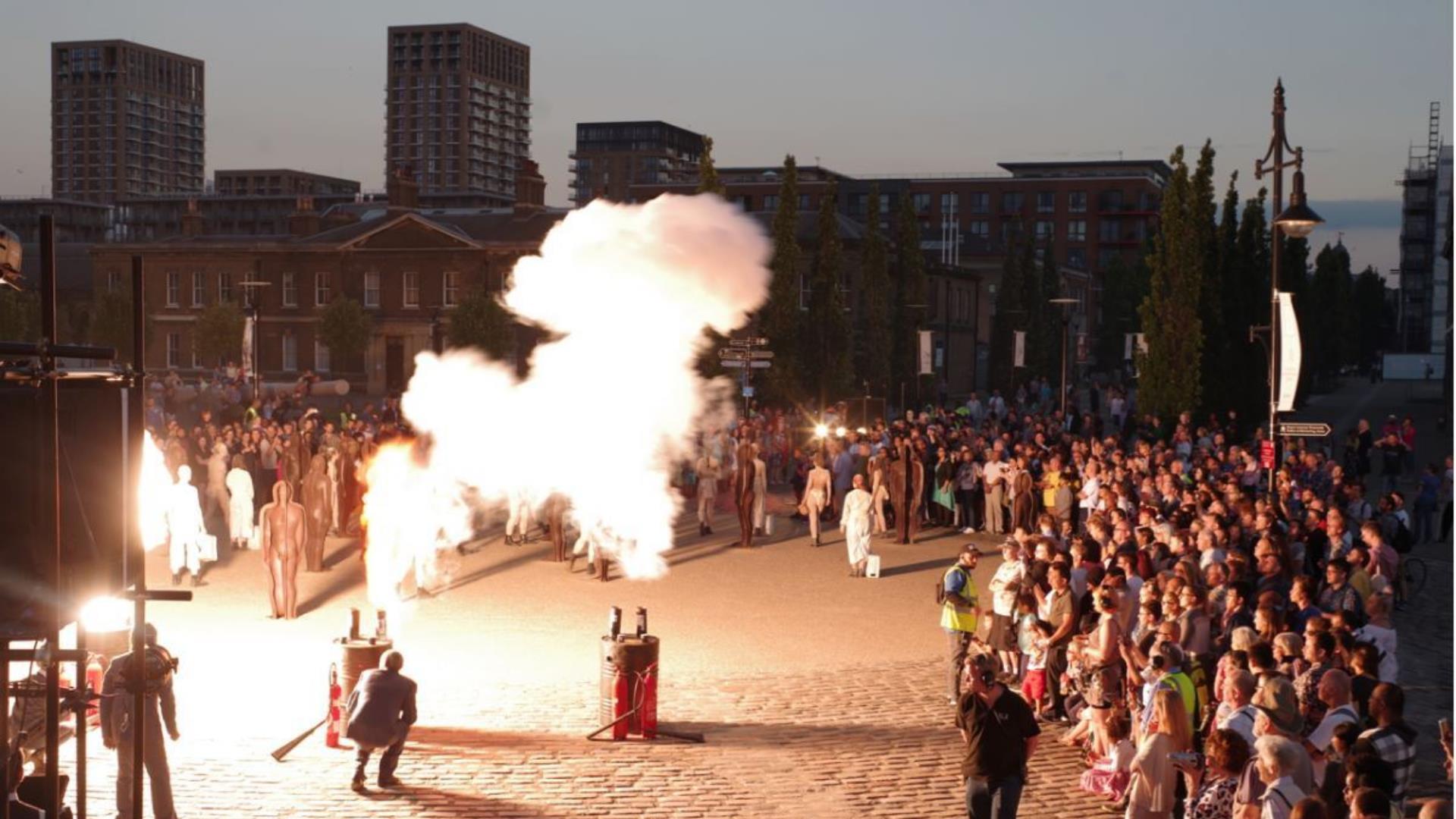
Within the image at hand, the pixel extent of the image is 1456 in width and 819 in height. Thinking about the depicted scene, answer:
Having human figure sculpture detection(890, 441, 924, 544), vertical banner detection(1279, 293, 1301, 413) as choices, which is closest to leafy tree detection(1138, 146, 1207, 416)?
human figure sculpture detection(890, 441, 924, 544)

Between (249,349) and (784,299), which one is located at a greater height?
(784,299)

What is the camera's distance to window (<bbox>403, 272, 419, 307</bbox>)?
230 ft

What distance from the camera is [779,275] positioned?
43.3 metres

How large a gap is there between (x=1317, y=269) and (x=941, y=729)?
229ft

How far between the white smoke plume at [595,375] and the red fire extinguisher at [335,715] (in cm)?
619

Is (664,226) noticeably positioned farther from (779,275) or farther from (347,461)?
(779,275)

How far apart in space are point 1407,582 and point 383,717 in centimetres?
1481

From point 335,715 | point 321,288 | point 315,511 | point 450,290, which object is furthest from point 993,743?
point 321,288

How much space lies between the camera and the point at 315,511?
2289 centimetres

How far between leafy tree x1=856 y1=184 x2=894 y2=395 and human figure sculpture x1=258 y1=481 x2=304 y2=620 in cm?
3577

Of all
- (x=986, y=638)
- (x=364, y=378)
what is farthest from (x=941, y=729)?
(x=364, y=378)

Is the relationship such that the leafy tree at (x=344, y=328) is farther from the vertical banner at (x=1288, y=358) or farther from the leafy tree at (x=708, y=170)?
the vertical banner at (x=1288, y=358)

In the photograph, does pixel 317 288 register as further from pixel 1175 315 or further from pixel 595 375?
pixel 595 375

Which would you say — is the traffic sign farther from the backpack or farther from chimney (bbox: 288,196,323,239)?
chimney (bbox: 288,196,323,239)
